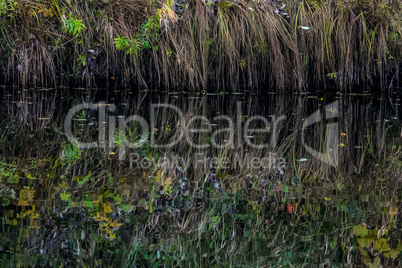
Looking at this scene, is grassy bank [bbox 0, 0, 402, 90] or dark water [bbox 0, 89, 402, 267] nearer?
dark water [bbox 0, 89, 402, 267]

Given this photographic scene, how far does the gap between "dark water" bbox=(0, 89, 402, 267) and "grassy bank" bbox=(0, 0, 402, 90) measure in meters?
1.69

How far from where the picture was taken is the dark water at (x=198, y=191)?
2.02 meters

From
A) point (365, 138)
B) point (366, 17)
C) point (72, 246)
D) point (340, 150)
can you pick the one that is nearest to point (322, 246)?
point (72, 246)

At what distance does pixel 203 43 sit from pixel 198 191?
4291 millimetres

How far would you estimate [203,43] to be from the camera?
6797mm

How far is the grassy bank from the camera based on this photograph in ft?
21.8

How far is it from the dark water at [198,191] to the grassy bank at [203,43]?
5.55 feet

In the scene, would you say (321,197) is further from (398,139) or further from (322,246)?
(398,139)

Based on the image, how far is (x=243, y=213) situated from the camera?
2.42m

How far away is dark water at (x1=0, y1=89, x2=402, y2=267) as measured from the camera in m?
2.02

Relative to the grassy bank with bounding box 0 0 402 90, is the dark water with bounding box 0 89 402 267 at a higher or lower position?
lower

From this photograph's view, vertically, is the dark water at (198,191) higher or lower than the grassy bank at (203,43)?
lower

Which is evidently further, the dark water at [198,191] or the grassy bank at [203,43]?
the grassy bank at [203,43]

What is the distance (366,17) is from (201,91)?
256cm
